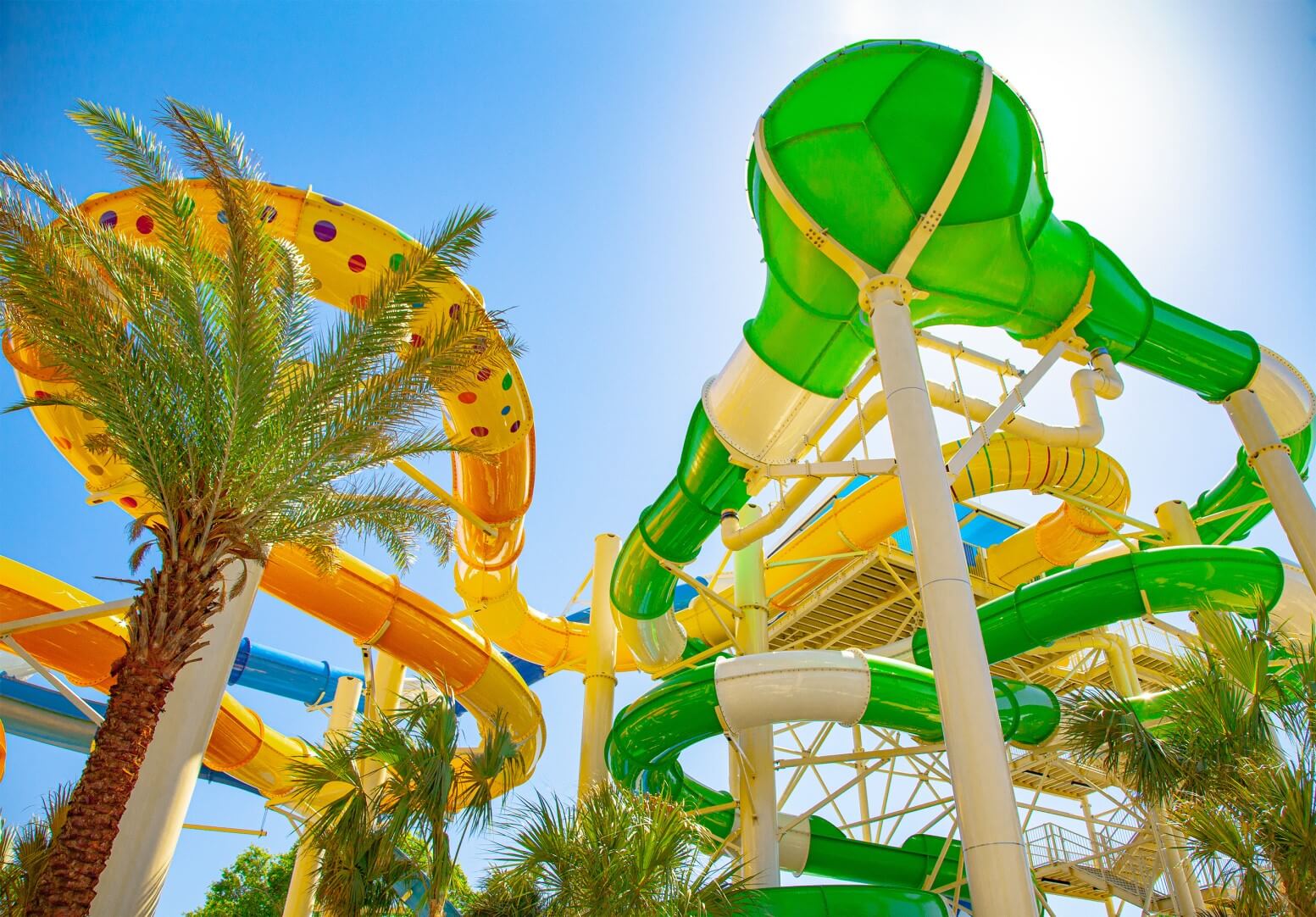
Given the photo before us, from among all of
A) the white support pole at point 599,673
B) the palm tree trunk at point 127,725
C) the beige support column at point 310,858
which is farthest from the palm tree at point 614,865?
the beige support column at point 310,858

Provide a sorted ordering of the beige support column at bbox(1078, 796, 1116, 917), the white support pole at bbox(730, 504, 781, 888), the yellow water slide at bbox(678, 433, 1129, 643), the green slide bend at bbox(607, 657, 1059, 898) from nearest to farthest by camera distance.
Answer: the green slide bend at bbox(607, 657, 1059, 898), the white support pole at bbox(730, 504, 781, 888), the yellow water slide at bbox(678, 433, 1129, 643), the beige support column at bbox(1078, 796, 1116, 917)

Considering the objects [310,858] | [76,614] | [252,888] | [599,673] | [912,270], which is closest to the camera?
[912,270]

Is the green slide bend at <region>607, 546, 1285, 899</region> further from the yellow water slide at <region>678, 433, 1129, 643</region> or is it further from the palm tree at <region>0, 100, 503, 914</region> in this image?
the palm tree at <region>0, 100, 503, 914</region>

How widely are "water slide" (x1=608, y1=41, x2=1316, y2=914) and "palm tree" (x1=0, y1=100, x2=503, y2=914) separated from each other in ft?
9.27

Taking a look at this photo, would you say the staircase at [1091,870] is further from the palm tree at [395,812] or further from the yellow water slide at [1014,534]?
the palm tree at [395,812]

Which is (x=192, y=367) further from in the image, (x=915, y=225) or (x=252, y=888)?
(x=252, y=888)

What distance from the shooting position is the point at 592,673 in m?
11.9

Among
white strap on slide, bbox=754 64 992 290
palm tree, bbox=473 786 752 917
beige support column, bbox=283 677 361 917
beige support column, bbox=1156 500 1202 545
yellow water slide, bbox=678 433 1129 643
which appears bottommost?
palm tree, bbox=473 786 752 917

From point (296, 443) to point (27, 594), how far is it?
547 centimetres

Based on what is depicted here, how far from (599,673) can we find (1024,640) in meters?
5.40

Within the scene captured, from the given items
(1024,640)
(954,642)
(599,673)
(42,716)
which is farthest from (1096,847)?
(42,716)

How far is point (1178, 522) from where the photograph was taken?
36.2ft

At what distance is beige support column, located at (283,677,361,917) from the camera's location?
11750mm

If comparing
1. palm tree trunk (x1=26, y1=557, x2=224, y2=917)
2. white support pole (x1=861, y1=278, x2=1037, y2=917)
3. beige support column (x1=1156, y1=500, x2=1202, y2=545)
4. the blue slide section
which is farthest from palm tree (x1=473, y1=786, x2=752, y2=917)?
the blue slide section
